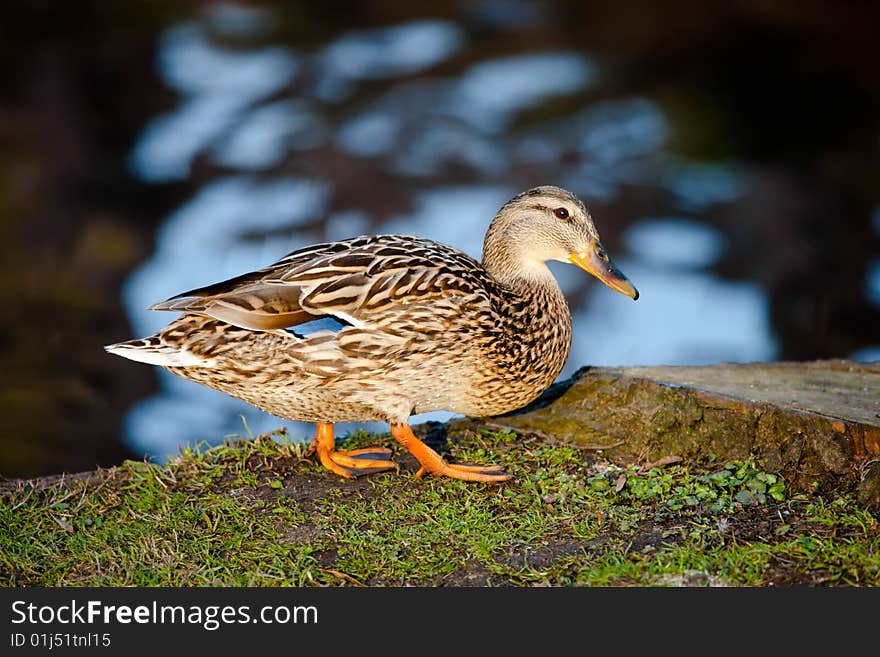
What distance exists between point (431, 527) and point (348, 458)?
0.63 metres

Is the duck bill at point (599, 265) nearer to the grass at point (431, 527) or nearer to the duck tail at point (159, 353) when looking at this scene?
the grass at point (431, 527)

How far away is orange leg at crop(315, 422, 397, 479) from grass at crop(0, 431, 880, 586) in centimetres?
4

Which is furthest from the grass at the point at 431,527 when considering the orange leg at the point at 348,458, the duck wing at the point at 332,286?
the duck wing at the point at 332,286

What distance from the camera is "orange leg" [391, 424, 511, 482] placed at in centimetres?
335

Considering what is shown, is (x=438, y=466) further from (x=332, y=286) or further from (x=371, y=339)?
(x=332, y=286)

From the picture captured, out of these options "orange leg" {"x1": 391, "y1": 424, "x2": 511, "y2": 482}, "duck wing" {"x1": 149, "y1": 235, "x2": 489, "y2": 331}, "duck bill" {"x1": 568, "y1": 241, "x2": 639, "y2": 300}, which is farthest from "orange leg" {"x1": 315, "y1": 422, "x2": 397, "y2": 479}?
"duck bill" {"x1": 568, "y1": 241, "x2": 639, "y2": 300}

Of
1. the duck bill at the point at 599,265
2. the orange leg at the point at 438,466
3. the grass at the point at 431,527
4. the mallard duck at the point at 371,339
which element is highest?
the duck bill at the point at 599,265

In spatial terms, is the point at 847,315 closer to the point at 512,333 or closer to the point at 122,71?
the point at 512,333

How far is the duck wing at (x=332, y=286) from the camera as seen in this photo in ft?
10.6

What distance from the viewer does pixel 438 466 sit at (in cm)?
339

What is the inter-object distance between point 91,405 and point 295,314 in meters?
2.90

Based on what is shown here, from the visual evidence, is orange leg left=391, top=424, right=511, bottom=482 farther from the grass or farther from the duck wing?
the duck wing

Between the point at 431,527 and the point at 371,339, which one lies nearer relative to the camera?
the point at 431,527

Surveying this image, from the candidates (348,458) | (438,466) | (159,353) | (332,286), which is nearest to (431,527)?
(438,466)
